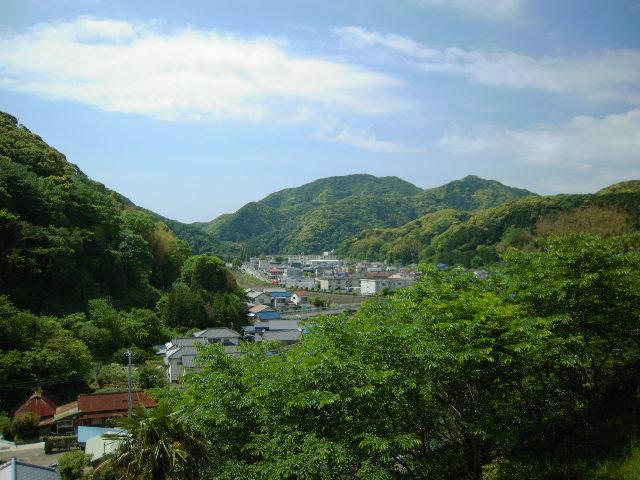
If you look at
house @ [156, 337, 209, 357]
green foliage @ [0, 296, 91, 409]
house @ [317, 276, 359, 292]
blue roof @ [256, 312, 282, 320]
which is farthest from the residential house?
house @ [317, 276, 359, 292]

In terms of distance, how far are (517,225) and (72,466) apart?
6218 cm

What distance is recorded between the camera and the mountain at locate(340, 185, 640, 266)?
161 ft

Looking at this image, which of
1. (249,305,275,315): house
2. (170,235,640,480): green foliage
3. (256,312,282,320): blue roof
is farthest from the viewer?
(249,305,275,315): house

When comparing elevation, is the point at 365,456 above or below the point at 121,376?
above

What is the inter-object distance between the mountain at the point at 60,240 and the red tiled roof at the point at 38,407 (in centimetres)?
831

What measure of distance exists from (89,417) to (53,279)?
12305mm

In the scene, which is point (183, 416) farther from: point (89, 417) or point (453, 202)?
point (453, 202)

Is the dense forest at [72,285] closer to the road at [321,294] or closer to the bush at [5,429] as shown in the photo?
the bush at [5,429]

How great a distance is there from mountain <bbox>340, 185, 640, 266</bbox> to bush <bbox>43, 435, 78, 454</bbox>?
93.4 ft

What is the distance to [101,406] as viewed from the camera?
18.2 m

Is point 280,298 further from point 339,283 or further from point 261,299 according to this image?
point 339,283

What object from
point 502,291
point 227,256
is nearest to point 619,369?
point 502,291

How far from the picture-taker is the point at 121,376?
73.0ft

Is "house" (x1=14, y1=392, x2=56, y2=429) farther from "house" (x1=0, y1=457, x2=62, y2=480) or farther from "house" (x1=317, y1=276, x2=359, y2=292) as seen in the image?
"house" (x1=317, y1=276, x2=359, y2=292)
